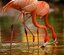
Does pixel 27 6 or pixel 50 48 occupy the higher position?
pixel 27 6

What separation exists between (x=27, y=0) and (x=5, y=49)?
172 cm

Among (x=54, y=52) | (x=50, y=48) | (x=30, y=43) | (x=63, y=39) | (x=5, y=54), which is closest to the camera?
(x=5, y=54)

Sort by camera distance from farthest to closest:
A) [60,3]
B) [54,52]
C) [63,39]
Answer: [60,3]
[63,39]
[54,52]

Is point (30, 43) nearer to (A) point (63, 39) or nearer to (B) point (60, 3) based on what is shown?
(A) point (63, 39)

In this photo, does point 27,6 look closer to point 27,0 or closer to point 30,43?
point 27,0

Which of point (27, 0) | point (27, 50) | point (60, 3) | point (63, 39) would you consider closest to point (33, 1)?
point (27, 0)

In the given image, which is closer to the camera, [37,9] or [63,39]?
[37,9]

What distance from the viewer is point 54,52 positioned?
472 inches

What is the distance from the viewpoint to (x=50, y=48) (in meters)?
12.9

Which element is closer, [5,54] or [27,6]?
[5,54]

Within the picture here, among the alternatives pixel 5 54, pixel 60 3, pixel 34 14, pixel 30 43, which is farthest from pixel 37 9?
pixel 60 3

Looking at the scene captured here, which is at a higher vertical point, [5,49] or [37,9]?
[37,9]

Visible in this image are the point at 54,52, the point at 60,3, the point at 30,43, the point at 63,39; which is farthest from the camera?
the point at 60,3

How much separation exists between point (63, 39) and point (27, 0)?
136 inches
